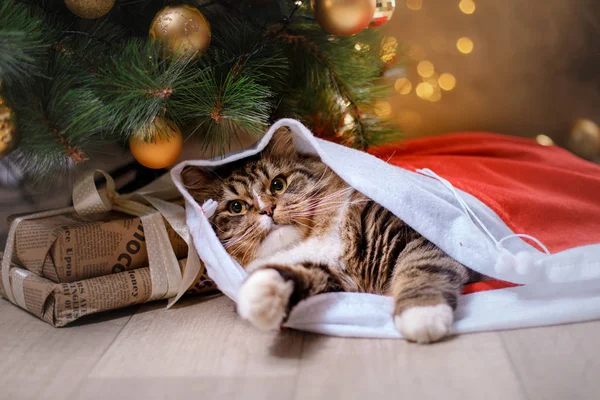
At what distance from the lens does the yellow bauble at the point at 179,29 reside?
1.04m

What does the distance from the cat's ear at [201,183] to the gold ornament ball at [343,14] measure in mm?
425

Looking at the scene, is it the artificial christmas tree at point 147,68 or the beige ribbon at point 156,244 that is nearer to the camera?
the artificial christmas tree at point 147,68

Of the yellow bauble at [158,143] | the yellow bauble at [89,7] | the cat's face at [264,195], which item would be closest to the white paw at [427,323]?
the cat's face at [264,195]

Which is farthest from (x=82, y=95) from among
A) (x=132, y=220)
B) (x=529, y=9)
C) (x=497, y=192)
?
(x=529, y=9)

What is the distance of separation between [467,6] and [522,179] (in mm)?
730

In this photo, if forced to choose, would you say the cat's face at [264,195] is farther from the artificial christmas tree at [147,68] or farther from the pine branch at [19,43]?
the pine branch at [19,43]

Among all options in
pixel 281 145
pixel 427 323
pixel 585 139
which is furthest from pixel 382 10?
pixel 585 139

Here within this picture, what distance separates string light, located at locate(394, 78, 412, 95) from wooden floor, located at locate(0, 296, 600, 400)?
1.11 meters

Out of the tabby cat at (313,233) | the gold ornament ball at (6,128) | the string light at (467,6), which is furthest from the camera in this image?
the string light at (467,6)

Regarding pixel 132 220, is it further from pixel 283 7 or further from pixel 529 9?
pixel 529 9

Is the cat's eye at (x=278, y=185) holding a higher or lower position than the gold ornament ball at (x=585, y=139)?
higher

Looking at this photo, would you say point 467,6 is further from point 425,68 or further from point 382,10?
point 382,10

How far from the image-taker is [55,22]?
112 cm

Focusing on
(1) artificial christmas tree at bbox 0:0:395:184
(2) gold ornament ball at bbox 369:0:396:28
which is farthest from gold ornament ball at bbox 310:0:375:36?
(2) gold ornament ball at bbox 369:0:396:28
